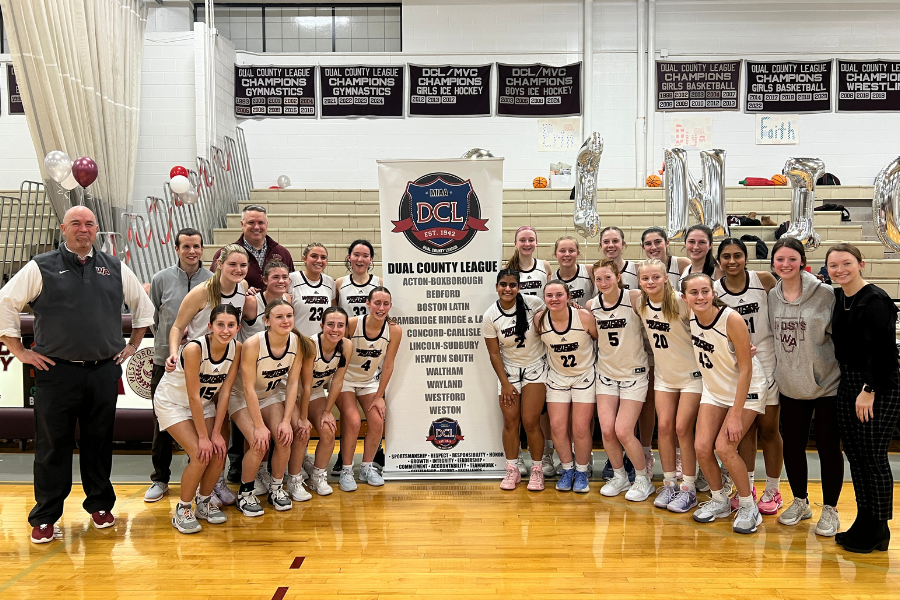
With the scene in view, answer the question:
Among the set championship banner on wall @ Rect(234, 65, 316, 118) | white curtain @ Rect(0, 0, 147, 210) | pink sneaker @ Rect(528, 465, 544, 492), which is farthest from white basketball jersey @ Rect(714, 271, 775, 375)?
championship banner on wall @ Rect(234, 65, 316, 118)

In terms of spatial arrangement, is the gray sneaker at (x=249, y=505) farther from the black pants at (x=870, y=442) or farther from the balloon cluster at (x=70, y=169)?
the balloon cluster at (x=70, y=169)

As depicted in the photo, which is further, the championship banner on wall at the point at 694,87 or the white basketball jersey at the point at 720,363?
the championship banner on wall at the point at 694,87

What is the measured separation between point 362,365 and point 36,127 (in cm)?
556

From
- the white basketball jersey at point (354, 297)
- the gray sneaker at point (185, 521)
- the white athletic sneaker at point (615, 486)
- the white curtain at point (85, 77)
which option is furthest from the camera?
the white curtain at point (85, 77)

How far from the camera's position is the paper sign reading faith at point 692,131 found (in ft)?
36.4

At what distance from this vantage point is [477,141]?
37.0ft

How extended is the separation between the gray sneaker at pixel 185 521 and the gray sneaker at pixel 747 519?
2857 mm

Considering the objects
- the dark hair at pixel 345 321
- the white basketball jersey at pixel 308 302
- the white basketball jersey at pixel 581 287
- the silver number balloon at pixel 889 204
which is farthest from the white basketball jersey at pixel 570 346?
the silver number balloon at pixel 889 204

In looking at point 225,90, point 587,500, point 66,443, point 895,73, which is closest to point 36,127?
point 225,90

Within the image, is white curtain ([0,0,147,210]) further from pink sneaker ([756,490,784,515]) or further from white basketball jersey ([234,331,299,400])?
pink sneaker ([756,490,784,515])

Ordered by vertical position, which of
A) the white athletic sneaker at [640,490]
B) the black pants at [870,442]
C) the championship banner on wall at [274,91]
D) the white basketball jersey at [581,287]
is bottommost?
the white athletic sneaker at [640,490]

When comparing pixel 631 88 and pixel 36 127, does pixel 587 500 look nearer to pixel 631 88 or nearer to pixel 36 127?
pixel 36 127

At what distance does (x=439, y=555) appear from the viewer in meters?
3.35

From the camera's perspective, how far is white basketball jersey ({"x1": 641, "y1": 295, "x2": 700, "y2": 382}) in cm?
388
